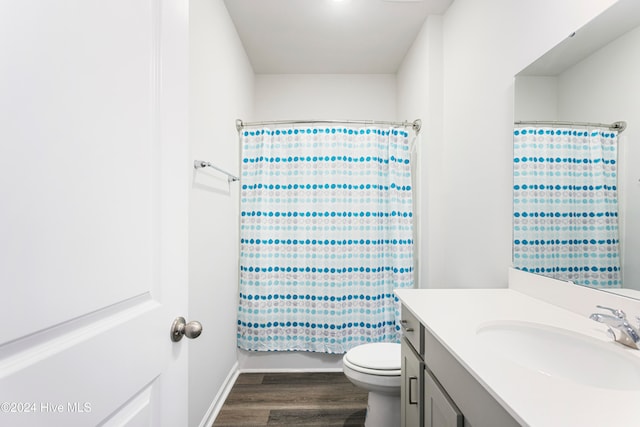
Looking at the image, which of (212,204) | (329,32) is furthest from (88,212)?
(329,32)

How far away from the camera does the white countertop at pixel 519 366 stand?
1.84 ft

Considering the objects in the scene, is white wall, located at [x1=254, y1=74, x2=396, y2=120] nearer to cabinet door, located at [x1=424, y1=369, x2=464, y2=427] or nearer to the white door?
the white door

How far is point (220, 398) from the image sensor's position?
196cm

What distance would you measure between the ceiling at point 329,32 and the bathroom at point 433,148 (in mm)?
96

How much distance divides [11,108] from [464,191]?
6.42 feet

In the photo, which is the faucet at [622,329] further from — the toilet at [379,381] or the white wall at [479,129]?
the toilet at [379,381]

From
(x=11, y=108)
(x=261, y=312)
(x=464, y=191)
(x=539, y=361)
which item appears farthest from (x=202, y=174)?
(x=539, y=361)

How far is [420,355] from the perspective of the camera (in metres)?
1.16

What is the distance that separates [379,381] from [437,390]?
0.61 metres

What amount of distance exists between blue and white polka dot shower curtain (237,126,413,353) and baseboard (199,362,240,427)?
0.66ft

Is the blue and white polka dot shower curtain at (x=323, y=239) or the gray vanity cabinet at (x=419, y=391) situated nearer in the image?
the gray vanity cabinet at (x=419, y=391)

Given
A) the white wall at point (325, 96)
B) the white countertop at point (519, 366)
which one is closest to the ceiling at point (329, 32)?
the white wall at point (325, 96)

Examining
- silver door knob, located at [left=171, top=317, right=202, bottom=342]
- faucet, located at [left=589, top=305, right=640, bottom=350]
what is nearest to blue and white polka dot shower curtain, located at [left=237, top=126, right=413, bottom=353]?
faucet, located at [left=589, top=305, right=640, bottom=350]

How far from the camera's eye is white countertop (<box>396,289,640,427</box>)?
1.84 ft
